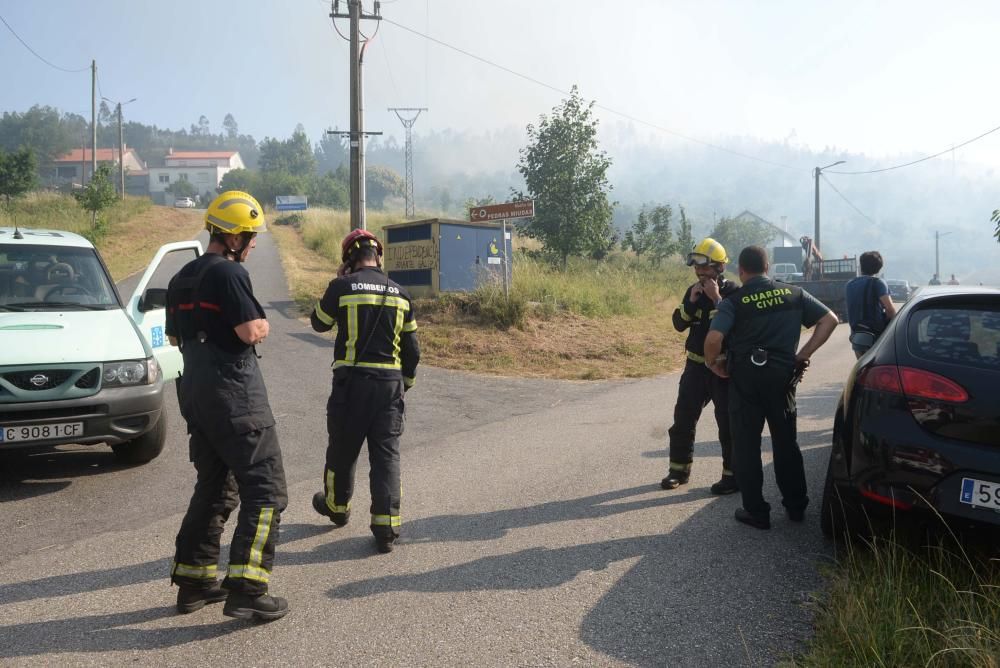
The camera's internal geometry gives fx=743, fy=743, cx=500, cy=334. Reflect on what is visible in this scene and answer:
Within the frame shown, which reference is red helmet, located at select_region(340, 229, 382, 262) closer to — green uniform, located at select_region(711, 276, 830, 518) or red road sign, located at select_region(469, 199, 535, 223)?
green uniform, located at select_region(711, 276, 830, 518)

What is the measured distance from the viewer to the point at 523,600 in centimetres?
347

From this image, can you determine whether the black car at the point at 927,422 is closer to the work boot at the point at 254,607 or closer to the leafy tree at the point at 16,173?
the work boot at the point at 254,607

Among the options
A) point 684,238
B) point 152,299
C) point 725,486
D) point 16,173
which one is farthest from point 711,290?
point 684,238

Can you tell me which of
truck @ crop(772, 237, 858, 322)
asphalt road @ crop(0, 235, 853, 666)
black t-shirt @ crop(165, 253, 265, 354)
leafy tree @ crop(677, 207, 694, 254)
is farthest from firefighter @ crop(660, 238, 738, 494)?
leafy tree @ crop(677, 207, 694, 254)

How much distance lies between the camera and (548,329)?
46.8 feet

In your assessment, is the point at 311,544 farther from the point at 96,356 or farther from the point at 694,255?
the point at 694,255

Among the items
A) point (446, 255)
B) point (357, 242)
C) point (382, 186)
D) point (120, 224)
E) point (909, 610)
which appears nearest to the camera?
point (909, 610)

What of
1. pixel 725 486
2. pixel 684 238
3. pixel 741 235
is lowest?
pixel 725 486

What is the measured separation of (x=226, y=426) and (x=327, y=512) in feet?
4.76

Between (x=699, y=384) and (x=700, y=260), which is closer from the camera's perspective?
(x=700, y=260)

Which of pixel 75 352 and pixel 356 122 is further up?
pixel 356 122

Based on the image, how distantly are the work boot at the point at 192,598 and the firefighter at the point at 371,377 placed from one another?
37.3 inches

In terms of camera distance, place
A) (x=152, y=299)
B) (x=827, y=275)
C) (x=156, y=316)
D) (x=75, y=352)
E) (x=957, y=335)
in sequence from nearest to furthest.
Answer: (x=957, y=335), (x=75, y=352), (x=152, y=299), (x=156, y=316), (x=827, y=275)

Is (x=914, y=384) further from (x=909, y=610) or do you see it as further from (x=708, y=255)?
(x=708, y=255)
